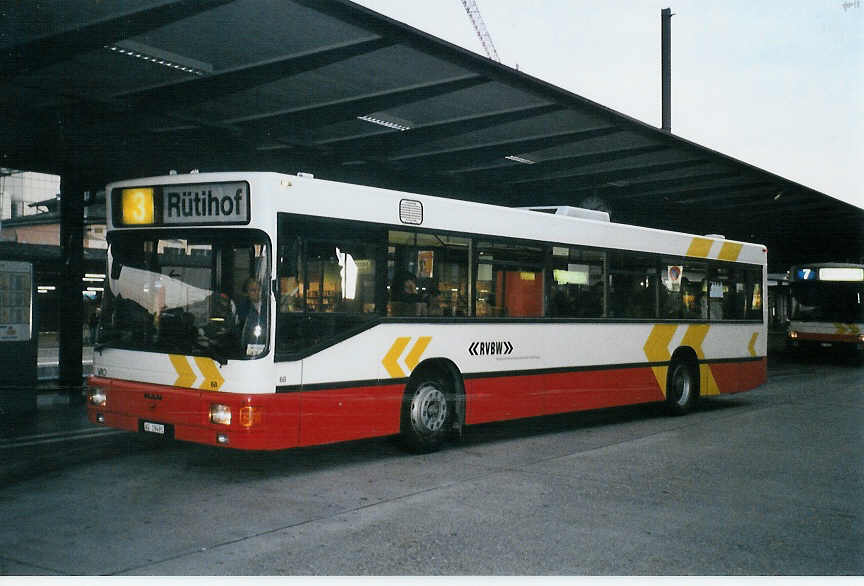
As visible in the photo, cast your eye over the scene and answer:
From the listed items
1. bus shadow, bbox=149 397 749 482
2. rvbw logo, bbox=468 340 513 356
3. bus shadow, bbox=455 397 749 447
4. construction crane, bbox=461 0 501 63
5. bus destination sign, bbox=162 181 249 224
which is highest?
construction crane, bbox=461 0 501 63

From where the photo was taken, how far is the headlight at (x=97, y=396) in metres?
8.53

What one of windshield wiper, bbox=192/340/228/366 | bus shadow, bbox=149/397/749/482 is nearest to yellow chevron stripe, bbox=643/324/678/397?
bus shadow, bbox=149/397/749/482

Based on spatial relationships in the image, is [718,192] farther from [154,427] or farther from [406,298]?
[154,427]

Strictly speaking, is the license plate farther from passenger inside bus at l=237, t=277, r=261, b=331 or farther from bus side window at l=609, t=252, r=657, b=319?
bus side window at l=609, t=252, r=657, b=319

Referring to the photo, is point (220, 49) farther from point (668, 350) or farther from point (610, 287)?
point (668, 350)

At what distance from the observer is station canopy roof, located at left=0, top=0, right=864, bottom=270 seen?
9523 millimetres

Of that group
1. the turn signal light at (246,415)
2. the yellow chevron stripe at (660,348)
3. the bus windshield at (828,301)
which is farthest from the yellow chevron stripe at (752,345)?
the bus windshield at (828,301)

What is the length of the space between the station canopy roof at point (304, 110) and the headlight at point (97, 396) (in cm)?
376

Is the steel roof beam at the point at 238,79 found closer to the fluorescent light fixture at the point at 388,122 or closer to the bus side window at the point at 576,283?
the fluorescent light fixture at the point at 388,122

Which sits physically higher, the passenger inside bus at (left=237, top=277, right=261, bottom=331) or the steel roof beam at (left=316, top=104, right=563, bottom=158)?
the steel roof beam at (left=316, top=104, right=563, bottom=158)

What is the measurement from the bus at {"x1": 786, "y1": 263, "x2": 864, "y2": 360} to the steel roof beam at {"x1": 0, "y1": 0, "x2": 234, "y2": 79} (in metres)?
22.5

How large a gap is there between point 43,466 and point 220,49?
5.21 meters

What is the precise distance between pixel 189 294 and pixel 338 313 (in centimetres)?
141

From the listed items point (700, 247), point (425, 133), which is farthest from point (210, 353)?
point (700, 247)
